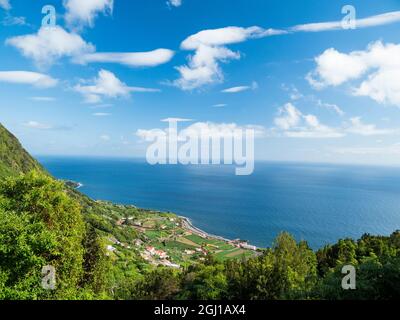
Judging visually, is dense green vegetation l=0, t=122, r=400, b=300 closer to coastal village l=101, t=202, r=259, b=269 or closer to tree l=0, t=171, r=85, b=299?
tree l=0, t=171, r=85, b=299

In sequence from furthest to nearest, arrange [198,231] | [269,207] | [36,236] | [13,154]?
[269,207] < [13,154] < [198,231] < [36,236]

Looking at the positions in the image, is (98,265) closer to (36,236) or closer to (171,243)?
(36,236)

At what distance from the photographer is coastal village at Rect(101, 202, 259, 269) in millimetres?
46844

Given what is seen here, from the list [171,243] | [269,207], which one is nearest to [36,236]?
[171,243]

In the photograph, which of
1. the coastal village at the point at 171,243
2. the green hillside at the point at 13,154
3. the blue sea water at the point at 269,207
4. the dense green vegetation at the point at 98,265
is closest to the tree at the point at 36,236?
the dense green vegetation at the point at 98,265

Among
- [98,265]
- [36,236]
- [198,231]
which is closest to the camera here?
[36,236]

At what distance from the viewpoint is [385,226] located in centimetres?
5900

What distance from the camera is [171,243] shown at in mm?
58625

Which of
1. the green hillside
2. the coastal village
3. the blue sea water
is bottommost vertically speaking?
the coastal village

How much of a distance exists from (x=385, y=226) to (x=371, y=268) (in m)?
63.2

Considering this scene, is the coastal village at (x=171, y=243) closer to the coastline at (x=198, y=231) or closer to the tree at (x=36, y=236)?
the coastline at (x=198, y=231)

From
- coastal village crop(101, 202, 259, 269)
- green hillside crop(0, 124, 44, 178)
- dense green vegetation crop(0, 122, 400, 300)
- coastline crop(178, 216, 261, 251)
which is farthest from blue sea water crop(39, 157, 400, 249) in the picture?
dense green vegetation crop(0, 122, 400, 300)
